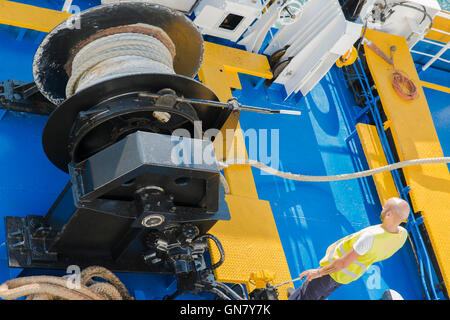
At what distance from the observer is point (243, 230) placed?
4.96 metres

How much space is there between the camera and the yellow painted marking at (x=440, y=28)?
718 cm

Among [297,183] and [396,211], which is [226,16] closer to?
[297,183]

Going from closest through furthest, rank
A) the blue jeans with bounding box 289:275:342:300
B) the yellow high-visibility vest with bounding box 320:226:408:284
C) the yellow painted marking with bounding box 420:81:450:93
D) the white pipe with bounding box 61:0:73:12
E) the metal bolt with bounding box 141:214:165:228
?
the metal bolt with bounding box 141:214:165:228
the yellow high-visibility vest with bounding box 320:226:408:284
the blue jeans with bounding box 289:275:342:300
the white pipe with bounding box 61:0:73:12
the yellow painted marking with bounding box 420:81:450:93

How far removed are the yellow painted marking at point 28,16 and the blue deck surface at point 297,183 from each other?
154 mm

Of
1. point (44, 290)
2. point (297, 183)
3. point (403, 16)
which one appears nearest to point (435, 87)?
point (403, 16)

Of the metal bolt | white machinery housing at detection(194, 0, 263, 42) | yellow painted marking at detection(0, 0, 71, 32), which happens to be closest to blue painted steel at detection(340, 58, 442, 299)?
white machinery housing at detection(194, 0, 263, 42)

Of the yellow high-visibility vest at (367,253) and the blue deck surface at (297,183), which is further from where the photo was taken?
the blue deck surface at (297,183)

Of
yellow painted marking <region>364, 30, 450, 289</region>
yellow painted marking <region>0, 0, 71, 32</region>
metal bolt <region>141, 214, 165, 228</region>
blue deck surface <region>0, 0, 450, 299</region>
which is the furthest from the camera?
yellow painted marking <region>364, 30, 450, 289</region>

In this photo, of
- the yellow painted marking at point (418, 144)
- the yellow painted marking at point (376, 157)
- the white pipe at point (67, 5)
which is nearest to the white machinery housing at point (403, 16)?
the yellow painted marking at point (418, 144)

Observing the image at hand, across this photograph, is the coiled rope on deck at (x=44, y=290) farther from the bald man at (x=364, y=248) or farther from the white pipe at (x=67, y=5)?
the white pipe at (x=67, y=5)

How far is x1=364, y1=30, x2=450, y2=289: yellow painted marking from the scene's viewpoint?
5.74 metres

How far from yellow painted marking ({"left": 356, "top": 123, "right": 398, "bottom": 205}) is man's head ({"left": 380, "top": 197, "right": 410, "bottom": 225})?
7.24 feet

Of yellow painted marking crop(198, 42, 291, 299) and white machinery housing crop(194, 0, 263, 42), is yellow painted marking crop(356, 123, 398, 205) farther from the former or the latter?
white machinery housing crop(194, 0, 263, 42)
